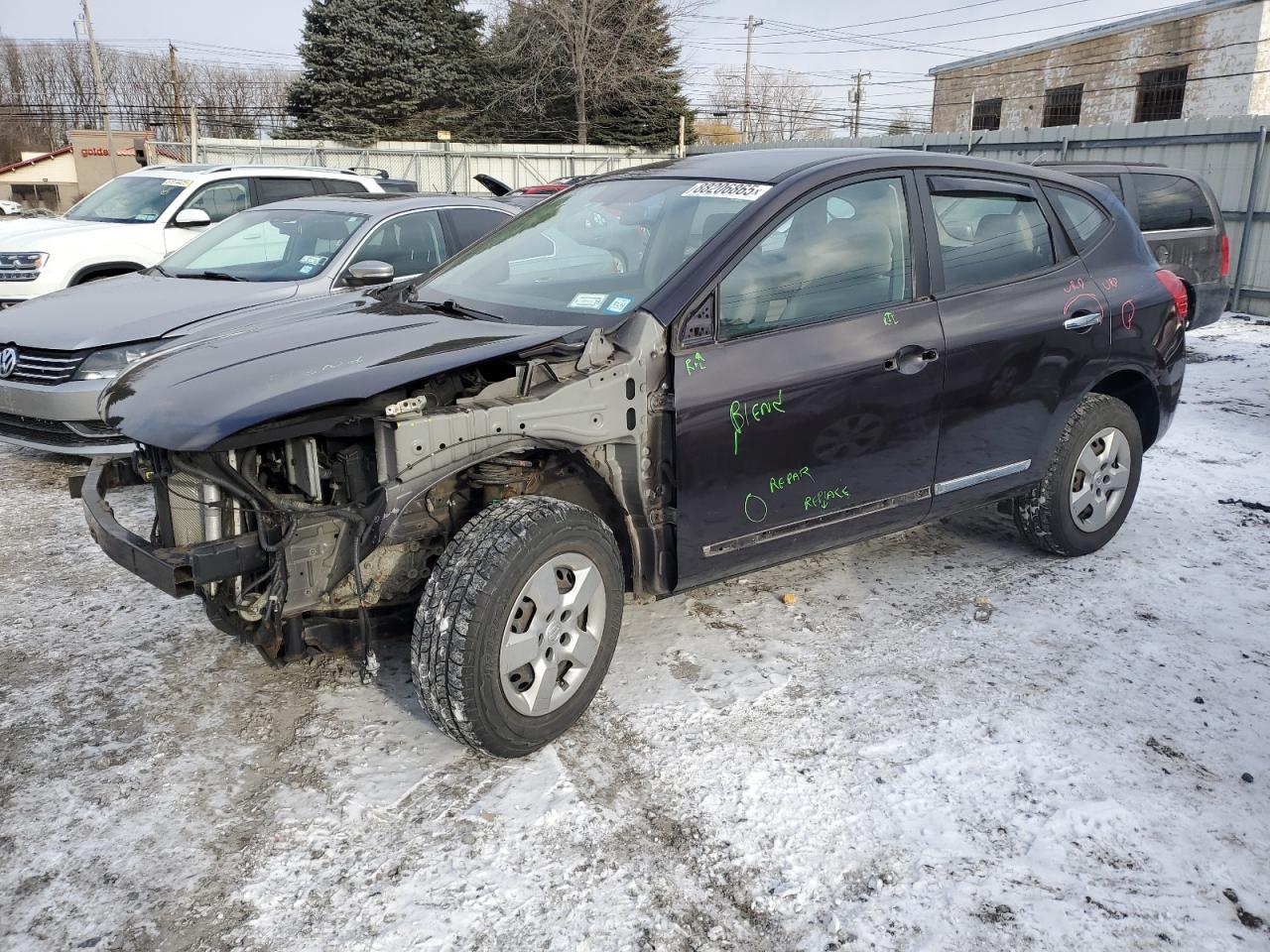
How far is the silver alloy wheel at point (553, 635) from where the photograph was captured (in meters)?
2.91

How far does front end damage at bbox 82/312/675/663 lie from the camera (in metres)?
2.79

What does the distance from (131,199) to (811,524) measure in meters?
8.10

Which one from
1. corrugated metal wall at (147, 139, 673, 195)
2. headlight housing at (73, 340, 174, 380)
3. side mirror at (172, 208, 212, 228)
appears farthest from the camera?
corrugated metal wall at (147, 139, 673, 195)

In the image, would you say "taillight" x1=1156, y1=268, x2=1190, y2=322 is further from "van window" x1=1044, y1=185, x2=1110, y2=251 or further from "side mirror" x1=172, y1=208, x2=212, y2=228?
"side mirror" x1=172, y1=208, x2=212, y2=228

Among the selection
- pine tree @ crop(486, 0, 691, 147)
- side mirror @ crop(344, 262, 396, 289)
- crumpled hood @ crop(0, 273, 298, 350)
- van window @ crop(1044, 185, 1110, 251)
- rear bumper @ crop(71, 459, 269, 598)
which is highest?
pine tree @ crop(486, 0, 691, 147)

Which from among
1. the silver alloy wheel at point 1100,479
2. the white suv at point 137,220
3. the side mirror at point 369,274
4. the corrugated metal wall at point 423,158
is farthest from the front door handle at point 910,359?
the corrugated metal wall at point 423,158

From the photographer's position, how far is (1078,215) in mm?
4539

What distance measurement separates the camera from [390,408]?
9.04 feet

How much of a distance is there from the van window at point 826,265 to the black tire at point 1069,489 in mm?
1224

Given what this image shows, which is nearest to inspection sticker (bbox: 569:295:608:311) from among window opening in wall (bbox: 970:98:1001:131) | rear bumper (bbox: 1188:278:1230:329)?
rear bumper (bbox: 1188:278:1230:329)

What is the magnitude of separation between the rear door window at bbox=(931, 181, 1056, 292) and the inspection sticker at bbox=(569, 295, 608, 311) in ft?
4.71

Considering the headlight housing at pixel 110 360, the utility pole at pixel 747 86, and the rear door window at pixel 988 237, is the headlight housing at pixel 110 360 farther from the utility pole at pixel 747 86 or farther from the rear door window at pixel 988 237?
the utility pole at pixel 747 86

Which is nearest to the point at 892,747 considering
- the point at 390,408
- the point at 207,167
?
the point at 390,408

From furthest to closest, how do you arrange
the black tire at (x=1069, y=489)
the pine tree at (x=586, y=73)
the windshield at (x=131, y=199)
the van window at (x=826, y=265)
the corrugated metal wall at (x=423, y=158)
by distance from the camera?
1. the pine tree at (x=586, y=73)
2. the corrugated metal wall at (x=423, y=158)
3. the windshield at (x=131, y=199)
4. the black tire at (x=1069, y=489)
5. the van window at (x=826, y=265)
